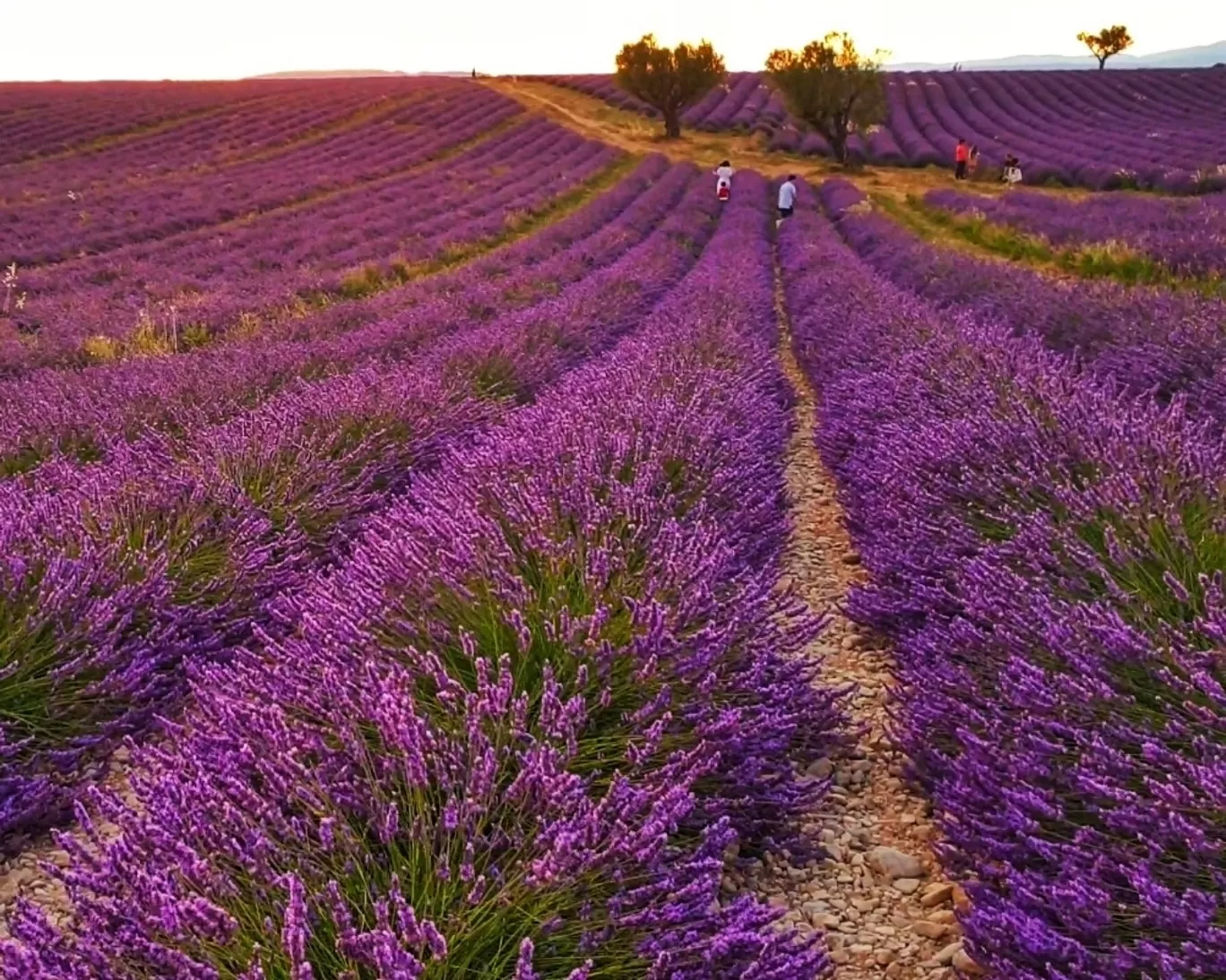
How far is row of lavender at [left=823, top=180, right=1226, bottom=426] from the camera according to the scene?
5.31 meters

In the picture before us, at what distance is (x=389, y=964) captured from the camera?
1.28 meters

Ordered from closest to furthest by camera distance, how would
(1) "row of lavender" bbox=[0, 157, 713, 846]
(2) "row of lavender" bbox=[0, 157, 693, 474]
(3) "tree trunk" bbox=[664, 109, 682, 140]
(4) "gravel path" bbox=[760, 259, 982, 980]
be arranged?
(4) "gravel path" bbox=[760, 259, 982, 980]
(1) "row of lavender" bbox=[0, 157, 713, 846]
(2) "row of lavender" bbox=[0, 157, 693, 474]
(3) "tree trunk" bbox=[664, 109, 682, 140]

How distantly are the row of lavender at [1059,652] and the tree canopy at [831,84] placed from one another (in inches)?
1013

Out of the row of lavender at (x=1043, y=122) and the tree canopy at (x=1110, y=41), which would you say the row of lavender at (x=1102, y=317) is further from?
the tree canopy at (x=1110, y=41)

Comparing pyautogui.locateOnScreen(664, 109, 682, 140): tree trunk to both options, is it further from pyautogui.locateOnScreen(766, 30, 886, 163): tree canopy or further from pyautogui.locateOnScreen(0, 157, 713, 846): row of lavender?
pyautogui.locateOnScreen(0, 157, 713, 846): row of lavender

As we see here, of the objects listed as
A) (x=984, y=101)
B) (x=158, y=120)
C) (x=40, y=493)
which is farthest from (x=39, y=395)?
(x=984, y=101)

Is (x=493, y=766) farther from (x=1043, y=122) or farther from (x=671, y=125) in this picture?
(x=1043, y=122)

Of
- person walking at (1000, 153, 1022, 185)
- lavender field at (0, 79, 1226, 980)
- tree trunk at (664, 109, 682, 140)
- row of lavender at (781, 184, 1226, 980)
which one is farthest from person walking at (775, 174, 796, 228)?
tree trunk at (664, 109, 682, 140)

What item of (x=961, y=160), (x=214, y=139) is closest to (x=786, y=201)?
(x=961, y=160)

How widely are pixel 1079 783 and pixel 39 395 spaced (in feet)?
18.3

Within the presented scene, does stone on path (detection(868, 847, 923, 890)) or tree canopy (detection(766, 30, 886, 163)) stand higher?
tree canopy (detection(766, 30, 886, 163))

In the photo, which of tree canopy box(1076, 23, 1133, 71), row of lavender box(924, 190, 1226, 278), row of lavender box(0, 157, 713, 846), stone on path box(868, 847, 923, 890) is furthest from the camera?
tree canopy box(1076, 23, 1133, 71)

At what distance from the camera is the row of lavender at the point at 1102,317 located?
5.31m

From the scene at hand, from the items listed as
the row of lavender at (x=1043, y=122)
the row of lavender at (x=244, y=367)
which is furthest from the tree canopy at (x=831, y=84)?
the row of lavender at (x=244, y=367)
